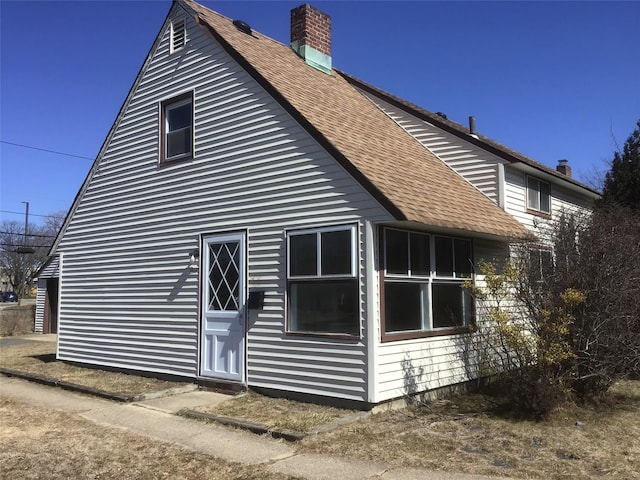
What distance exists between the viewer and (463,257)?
10141 mm

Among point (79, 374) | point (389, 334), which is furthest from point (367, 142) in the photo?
point (79, 374)

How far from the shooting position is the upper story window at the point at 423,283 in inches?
335

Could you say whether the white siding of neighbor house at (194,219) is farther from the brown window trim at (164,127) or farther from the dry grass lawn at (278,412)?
the dry grass lawn at (278,412)

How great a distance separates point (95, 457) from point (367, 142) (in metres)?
6.45

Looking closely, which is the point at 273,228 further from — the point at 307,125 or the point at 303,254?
the point at 307,125

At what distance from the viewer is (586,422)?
298 inches

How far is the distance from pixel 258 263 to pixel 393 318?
2.47 meters

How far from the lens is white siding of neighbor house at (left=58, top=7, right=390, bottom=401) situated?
345 inches

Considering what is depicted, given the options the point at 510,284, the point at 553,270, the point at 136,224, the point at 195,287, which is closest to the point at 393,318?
the point at 510,284

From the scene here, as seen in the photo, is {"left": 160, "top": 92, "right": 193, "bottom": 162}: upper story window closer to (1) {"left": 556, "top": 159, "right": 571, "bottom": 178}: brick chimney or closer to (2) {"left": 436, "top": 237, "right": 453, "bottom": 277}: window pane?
(2) {"left": 436, "top": 237, "right": 453, "bottom": 277}: window pane

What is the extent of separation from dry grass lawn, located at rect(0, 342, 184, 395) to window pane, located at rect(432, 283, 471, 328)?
189 inches

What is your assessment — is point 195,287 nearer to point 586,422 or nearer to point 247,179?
point 247,179

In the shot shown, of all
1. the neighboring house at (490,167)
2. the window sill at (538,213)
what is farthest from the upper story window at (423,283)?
the window sill at (538,213)

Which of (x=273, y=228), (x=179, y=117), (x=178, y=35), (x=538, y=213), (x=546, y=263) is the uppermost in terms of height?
(x=178, y=35)
